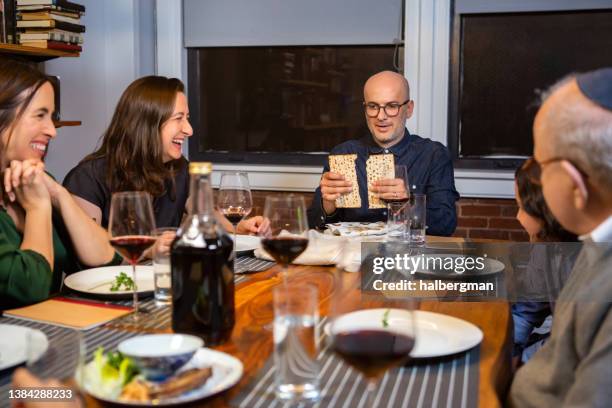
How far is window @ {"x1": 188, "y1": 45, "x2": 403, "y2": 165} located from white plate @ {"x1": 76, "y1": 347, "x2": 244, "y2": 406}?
2.89 metres

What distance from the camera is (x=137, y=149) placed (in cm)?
262

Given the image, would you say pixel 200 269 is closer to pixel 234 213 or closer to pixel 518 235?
pixel 234 213

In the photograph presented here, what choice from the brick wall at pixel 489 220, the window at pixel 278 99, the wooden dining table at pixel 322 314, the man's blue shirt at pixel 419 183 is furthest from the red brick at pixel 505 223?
the wooden dining table at pixel 322 314

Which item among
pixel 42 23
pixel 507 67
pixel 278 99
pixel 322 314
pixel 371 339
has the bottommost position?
pixel 322 314

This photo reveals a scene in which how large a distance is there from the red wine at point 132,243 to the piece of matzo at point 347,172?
1.52 m

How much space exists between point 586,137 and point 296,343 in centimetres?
55

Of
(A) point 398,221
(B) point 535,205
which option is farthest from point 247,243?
(B) point 535,205

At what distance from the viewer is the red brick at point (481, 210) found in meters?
3.70

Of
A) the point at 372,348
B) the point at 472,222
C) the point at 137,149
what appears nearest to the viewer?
the point at 372,348

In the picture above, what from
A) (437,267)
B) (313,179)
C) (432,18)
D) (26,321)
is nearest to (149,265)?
(26,321)

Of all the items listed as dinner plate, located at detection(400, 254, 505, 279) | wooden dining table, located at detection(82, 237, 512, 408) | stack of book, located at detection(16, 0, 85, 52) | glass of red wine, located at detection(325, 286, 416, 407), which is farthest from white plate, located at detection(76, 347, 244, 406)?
stack of book, located at detection(16, 0, 85, 52)

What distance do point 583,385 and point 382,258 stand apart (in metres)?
1.00

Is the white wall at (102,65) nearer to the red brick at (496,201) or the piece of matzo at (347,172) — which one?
the piece of matzo at (347,172)

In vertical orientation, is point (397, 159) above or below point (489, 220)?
above
